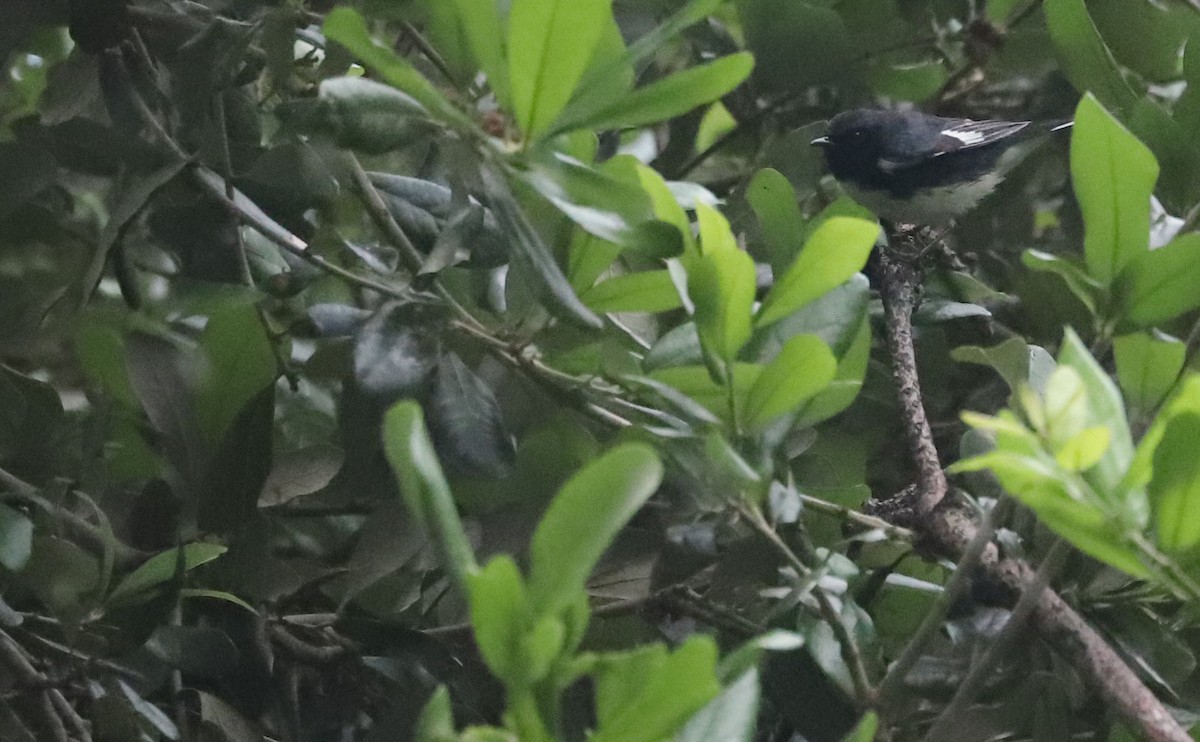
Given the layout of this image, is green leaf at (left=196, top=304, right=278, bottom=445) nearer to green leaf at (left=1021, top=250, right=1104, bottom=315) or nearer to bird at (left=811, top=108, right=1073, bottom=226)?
green leaf at (left=1021, top=250, right=1104, bottom=315)

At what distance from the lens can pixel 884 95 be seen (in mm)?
1212

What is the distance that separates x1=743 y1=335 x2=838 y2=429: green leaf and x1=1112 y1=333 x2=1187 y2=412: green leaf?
0.16 m

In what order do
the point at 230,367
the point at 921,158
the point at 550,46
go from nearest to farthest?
the point at 550,46
the point at 230,367
the point at 921,158

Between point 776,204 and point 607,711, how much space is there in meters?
0.37

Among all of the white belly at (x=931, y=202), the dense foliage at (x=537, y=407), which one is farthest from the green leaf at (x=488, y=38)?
the white belly at (x=931, y=202)

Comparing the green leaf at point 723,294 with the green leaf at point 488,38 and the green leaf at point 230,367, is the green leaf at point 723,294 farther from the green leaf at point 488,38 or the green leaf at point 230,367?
the green leaf at point 230,367

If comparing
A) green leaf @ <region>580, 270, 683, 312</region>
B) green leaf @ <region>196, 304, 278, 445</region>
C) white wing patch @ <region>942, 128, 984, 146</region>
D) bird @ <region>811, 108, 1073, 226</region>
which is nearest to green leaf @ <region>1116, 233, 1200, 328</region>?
green leaf @ <region>580, 270, 683, 312</region>

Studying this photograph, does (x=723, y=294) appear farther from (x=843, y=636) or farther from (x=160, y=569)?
(x=160, y=569)

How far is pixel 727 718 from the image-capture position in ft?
1.60

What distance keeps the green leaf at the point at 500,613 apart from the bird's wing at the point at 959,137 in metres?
1.07

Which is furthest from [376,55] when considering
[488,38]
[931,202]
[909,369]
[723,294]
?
[931,202]

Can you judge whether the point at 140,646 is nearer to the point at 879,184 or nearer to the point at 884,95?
the point at 884,95

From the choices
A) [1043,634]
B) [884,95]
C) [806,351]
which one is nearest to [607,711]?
[806,351]

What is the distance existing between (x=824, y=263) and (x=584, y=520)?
22cm
